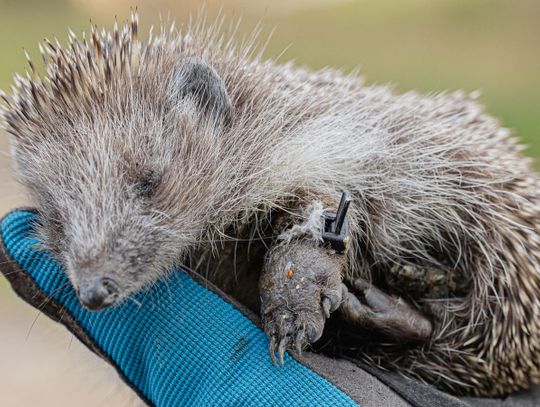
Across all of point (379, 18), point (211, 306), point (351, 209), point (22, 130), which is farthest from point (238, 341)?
point (379, 18)

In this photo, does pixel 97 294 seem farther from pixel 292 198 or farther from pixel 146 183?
pixel 292 198

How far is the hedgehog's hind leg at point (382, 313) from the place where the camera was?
2453 mm

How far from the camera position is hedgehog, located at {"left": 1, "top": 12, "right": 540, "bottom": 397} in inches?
87.1

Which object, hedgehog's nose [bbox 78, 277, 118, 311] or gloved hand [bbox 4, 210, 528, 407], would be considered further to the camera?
gloved hand [bbox 4, 210, 528, 407]

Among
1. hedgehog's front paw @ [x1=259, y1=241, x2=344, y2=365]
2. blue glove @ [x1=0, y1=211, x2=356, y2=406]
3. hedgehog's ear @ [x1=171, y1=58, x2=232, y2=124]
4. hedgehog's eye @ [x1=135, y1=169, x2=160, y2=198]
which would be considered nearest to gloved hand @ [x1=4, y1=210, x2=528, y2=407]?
blue glove @ [x1=0, y1=211, x2=356, y2=406]

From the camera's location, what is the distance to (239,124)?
262 centimetres

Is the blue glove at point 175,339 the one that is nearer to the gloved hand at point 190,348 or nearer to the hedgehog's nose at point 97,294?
the gloved hand at point 190,348

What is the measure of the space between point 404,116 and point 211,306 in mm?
1236

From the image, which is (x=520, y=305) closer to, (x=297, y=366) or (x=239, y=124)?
(x=297, y=366)

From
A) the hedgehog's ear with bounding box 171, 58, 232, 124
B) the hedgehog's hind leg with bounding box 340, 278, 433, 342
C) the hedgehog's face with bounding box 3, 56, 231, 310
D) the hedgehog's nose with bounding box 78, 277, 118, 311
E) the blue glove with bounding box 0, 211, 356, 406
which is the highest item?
the hedgehog's ear with bounding box 171, 58, 232, 124

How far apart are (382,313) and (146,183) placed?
3.38 ft

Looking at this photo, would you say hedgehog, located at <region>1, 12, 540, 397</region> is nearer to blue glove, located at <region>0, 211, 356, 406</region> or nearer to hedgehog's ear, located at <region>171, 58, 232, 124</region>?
hedgehog's ear, located at <region>171, 58, 232, 124</region>

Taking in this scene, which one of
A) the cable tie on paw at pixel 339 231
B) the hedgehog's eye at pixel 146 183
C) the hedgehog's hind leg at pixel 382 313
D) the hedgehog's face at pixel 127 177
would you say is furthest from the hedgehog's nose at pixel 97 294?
the hedgehog's hind leg at pixel 382 313

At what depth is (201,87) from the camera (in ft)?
8.16
